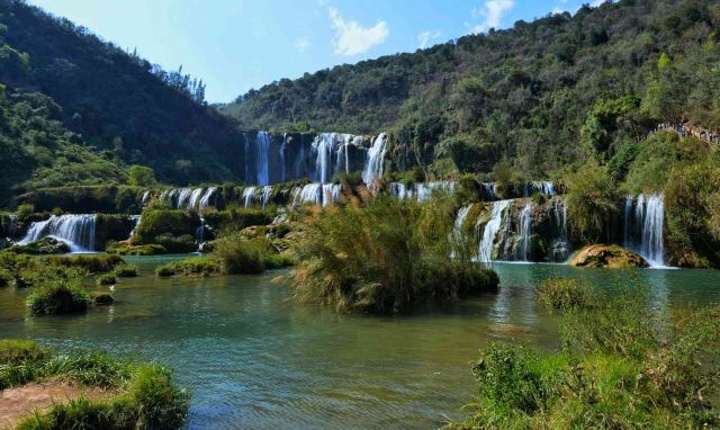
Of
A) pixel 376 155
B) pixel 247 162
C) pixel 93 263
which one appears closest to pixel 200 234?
pixel 93 263

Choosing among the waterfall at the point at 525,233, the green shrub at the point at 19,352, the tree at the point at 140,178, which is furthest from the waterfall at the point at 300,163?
the green shrub at the point at 19,352

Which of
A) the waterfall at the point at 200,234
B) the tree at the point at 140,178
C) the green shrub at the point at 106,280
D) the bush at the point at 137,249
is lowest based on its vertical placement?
the green shrub at the point at 106,280

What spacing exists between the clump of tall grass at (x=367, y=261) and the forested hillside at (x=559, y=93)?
34.3 m

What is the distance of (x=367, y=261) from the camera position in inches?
444

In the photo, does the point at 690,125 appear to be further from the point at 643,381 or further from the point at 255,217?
the point at 643,381

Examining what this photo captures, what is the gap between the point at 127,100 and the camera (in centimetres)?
9856

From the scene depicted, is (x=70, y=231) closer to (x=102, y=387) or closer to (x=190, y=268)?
(x=190, y=268)

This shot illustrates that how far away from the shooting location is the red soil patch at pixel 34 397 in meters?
4.67

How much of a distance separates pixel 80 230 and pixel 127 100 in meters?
64.0

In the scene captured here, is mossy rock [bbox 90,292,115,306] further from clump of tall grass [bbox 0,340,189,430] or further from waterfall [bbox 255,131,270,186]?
waterfall [bbox 255,131,270,186]

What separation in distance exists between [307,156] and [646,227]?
59657 millimetres

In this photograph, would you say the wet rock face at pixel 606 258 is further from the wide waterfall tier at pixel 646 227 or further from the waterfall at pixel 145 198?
the waterfall at pixel 145 198

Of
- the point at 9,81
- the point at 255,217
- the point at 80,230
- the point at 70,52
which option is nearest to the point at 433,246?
the point at 255,217

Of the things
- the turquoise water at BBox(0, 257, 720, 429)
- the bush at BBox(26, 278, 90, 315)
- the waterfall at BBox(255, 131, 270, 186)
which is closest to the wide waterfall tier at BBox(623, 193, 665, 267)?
the turquoise water at BBox(0, 257, 720, 429)
